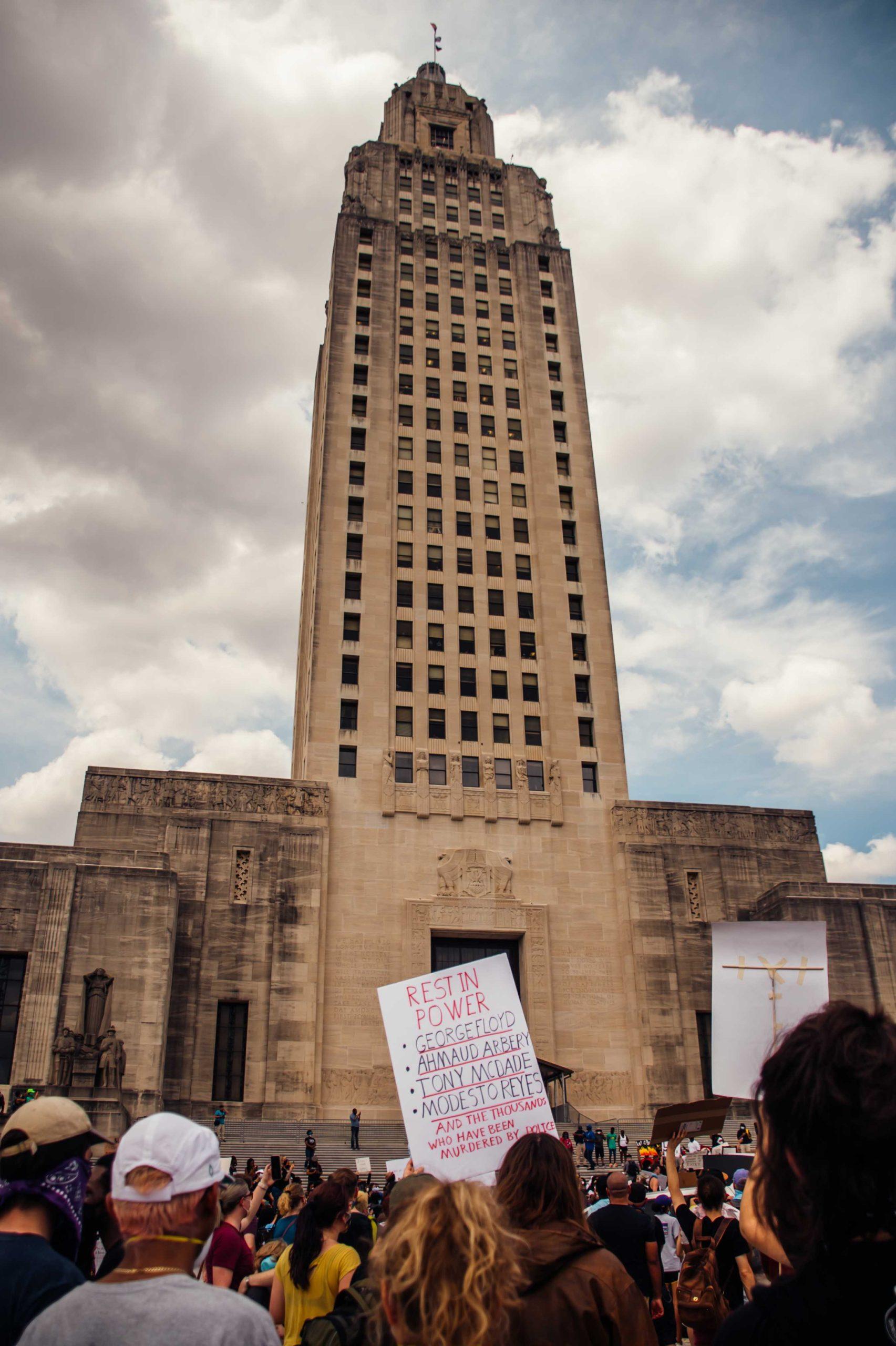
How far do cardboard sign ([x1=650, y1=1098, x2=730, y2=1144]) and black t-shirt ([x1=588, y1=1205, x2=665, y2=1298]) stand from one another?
2.59m

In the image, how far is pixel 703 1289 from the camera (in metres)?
6.91

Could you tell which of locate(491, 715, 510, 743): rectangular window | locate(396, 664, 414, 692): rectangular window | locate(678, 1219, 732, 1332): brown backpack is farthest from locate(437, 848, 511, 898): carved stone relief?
locate(678, 1219, 732, 1332): brown backpack

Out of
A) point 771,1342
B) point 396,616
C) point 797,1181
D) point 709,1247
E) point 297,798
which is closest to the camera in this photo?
point 771,1342

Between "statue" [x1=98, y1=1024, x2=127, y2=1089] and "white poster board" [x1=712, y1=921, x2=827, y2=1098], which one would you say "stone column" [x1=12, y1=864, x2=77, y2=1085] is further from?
"white poster board" [x1=712, y1=921, x2=827, y2=1098]

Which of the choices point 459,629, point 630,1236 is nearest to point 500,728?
point 459,629

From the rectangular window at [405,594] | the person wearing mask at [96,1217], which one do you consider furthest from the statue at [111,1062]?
the person wearing mask at [96,1217]

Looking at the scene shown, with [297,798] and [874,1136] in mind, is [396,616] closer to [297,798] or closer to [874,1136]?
[297,798]

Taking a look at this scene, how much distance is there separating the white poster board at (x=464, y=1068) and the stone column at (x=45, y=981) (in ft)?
95.7

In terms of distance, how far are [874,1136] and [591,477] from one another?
178ft

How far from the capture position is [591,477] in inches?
2174

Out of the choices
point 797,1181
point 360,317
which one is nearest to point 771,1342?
point 797,1181

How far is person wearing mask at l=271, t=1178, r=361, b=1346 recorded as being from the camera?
6.00 meters

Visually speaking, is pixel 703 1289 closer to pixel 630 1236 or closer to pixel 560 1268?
pixel 630 1236

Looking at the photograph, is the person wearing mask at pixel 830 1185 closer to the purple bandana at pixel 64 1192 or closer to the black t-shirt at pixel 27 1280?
the black t-shirt at pixel 27 1280
